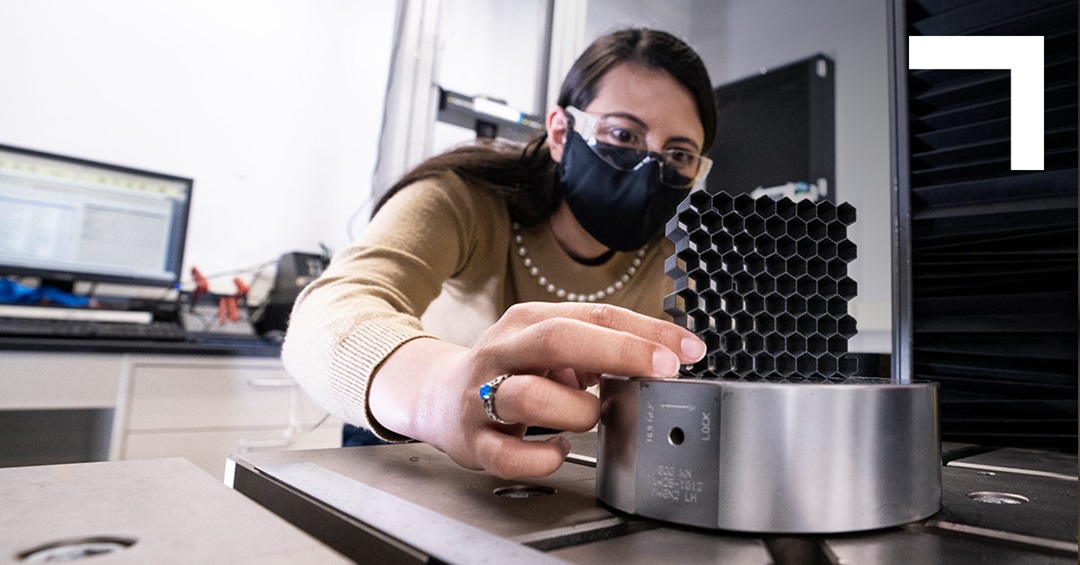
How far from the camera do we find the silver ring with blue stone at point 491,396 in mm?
407

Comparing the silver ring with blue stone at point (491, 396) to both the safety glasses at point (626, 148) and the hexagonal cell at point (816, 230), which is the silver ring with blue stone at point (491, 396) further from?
the safety glasses at point (626, 148)

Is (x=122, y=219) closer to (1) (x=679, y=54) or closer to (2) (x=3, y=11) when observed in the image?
Answer: (2) (x=3, y=11)

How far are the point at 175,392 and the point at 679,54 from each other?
53.7 inches

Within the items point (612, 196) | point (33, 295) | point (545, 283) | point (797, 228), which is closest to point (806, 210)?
point (797, 228)

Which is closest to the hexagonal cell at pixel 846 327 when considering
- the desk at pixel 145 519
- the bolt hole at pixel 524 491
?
the bolt hole at pixel 524 491

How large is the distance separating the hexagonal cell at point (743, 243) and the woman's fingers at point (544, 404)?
0.42 feet

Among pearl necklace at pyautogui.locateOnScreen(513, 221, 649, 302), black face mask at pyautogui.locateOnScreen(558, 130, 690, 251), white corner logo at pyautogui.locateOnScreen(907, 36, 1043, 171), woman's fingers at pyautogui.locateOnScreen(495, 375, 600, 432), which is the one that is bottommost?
woman's fingers at pyautogui.locateOnScreen(495, 375, 600, 432)

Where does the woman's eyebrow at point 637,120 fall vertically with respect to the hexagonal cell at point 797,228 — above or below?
above

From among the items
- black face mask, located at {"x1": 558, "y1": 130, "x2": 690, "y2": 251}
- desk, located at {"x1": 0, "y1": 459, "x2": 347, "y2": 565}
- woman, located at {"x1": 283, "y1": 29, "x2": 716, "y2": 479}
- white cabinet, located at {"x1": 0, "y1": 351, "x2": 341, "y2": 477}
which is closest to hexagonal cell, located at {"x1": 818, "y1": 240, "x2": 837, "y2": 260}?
woman, located at {"x1": 283, "y1": 29, "x2": 716, "y2": 479}

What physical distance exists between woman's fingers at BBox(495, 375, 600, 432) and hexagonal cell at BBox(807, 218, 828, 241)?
0.55 ft

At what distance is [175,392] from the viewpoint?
156cm

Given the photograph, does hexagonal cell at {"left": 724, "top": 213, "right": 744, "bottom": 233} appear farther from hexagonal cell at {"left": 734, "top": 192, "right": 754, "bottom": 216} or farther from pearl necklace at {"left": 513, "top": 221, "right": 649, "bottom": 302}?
pearl necklace at {"left": 513, "top": 221, "right": 649, "bottom": 302}

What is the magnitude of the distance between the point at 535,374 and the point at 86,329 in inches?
59.0

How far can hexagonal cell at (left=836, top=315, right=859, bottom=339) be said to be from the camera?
1.32 feet
